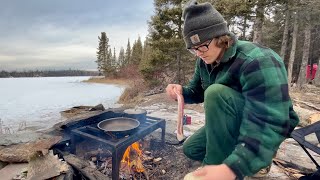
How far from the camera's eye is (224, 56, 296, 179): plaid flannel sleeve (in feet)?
3.91

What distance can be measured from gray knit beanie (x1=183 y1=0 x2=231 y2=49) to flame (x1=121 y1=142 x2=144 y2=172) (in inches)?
83.1

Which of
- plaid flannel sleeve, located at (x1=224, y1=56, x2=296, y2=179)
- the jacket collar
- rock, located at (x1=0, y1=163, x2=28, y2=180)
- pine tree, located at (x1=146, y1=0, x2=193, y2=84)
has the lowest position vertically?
rock, located at (x1=0, y1=163, x2=28, y2=180)

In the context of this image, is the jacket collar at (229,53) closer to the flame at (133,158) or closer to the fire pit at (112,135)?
the fire pit at (112,135)

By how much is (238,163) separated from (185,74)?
546 inches

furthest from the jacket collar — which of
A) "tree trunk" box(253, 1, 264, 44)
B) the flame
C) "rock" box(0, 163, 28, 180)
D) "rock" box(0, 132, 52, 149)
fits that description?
"tree trunk" box(253, 1, 264, 44)

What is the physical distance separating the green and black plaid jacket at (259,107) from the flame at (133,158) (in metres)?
2.09

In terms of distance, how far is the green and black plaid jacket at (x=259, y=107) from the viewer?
120 cm

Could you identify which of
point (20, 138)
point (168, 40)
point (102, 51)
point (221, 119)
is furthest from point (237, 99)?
point (102, 51)

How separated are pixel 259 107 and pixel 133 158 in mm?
2425

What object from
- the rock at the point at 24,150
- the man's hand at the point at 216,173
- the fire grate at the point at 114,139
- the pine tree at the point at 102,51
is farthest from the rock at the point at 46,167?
the pine tree at the point at 102,51

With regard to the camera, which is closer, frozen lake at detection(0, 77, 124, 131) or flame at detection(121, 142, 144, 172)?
flame at detection(121, 142, 144, 172)

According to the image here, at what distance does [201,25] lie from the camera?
1.61 m

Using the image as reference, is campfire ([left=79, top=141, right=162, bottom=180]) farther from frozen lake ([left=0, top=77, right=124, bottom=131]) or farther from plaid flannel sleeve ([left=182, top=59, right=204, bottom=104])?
frozen lake ([left=0, top=77, right=124, bottom=131])

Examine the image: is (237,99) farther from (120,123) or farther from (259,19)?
(259,19)
